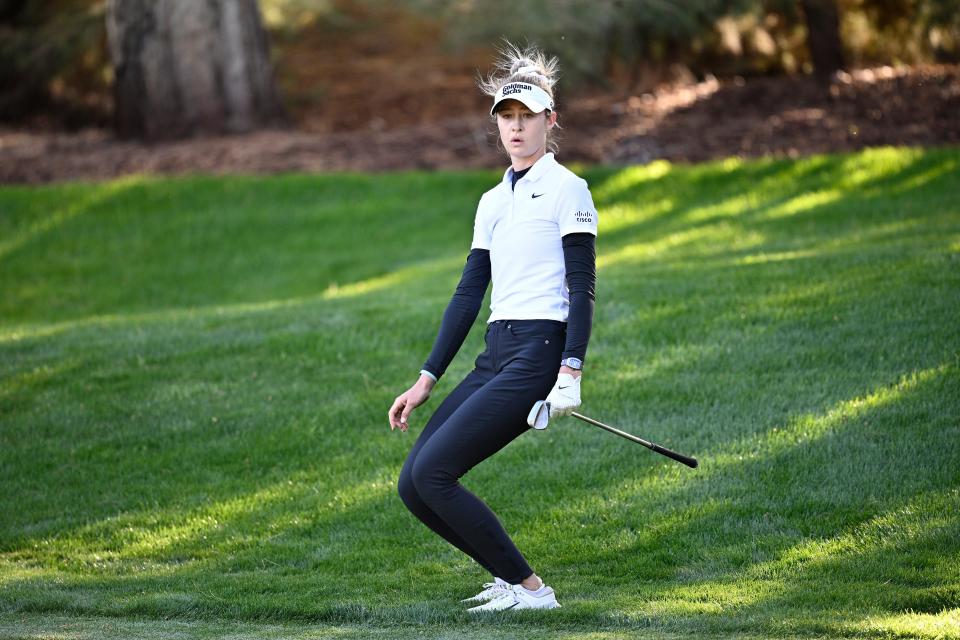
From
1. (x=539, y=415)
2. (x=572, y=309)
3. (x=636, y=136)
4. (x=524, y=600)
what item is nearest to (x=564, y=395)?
(x=539, y=415)

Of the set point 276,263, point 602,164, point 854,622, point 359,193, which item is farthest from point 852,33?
point 854,622

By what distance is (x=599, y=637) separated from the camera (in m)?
4.61

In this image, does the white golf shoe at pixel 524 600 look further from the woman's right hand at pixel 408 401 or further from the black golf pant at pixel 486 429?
the woman's right hand at pixel 408 401

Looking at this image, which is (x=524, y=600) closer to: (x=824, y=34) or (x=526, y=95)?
(x=526, y=95)

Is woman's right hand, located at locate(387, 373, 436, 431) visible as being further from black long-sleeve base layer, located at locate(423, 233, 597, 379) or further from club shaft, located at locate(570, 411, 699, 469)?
club shaft, located at locate(570, 411, 699, 469)

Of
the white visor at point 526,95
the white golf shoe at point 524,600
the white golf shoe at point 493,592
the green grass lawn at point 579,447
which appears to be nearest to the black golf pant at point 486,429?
the white golf shoe at point 524,600

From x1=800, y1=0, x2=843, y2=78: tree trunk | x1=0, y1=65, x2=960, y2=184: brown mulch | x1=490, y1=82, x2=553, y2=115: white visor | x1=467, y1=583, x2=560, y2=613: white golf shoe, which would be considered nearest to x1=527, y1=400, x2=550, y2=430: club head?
x1=467, y1=583, x2=560, y2=613: white golf shoe

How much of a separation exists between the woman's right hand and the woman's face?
98cm

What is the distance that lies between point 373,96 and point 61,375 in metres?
11.4

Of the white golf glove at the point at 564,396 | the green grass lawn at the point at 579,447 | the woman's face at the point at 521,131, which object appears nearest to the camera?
the white golf glove at the point at 564,396

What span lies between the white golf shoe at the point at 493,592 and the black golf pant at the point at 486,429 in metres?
0.39

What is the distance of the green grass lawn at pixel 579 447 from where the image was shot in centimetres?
527

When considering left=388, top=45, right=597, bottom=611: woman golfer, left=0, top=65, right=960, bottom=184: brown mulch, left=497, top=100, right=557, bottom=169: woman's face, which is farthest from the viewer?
left=0, top=65, right=960, bottom=184: brown mulch

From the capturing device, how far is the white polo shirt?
4531 millimetres
